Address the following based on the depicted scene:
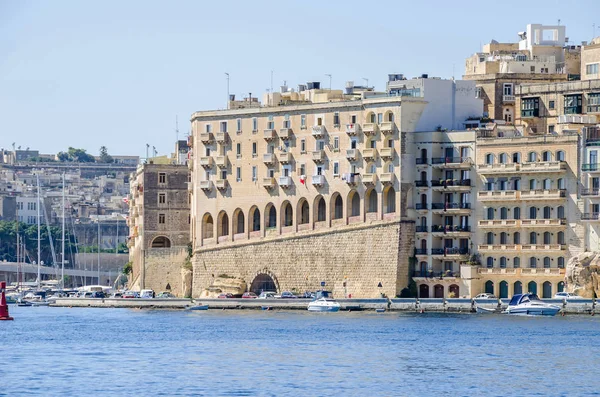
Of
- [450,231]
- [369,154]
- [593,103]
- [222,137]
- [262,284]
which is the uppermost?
[593,103]

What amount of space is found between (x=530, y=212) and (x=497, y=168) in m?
3.54

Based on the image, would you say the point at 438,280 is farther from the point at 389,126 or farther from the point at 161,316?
the point at 161,316

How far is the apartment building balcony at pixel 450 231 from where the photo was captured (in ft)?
390

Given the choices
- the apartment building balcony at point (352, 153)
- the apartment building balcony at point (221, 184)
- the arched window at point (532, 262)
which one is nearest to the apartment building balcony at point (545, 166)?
the arched window at point (532, 262)

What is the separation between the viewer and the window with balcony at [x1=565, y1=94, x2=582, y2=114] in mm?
120750

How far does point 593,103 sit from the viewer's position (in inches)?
4727

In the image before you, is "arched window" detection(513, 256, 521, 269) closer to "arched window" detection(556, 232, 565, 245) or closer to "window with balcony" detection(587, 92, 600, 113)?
"arched window" detection(556, 232, 565, 245)

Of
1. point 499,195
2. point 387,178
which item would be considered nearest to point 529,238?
point 499,195

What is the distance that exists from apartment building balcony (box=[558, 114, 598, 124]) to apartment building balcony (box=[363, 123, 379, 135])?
1164cm

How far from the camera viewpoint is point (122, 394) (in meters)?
67.9

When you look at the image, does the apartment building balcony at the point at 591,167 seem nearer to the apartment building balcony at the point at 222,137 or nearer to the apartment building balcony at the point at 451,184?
the apartment building balcony at the point at 451,184

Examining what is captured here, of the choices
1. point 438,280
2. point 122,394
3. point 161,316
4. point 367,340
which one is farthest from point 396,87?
point 122,394

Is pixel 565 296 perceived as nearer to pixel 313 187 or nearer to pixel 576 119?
pixel 576 119

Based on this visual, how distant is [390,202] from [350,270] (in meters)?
5.21
